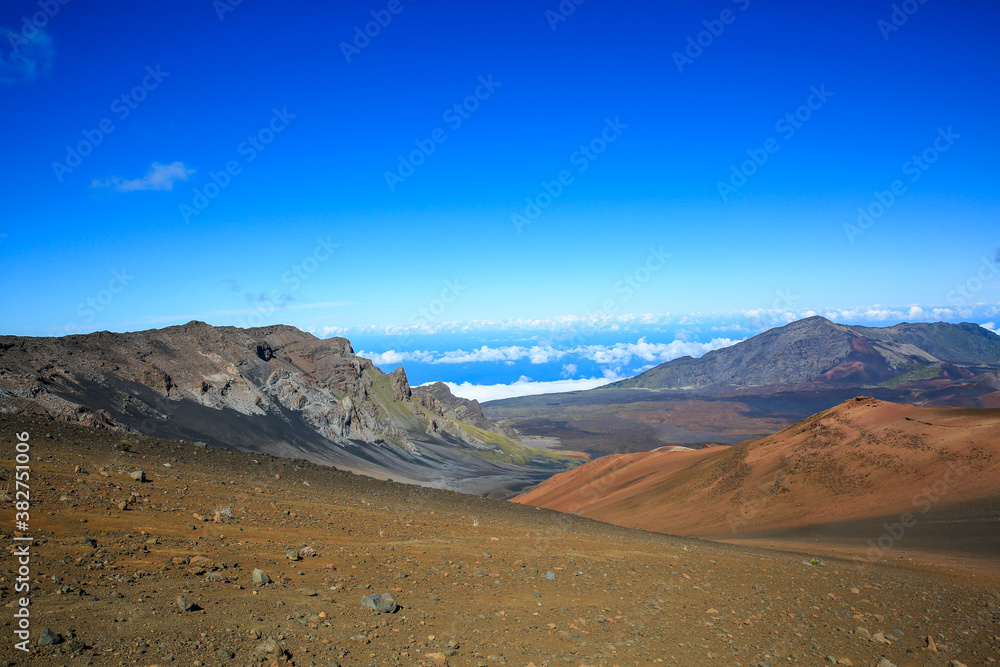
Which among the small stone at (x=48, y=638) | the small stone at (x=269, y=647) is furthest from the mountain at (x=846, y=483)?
the small stone at (x=48, y=638)

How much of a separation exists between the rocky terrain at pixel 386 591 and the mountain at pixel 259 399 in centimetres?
2882

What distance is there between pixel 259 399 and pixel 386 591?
5619cm

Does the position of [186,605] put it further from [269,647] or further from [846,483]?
[846,483]

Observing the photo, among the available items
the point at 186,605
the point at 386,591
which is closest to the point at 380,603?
the point at 386,591

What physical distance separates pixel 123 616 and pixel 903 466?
29.6 meters

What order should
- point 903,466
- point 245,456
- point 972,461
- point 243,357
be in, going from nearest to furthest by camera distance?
1. point 245,456
2. point 972,461
3. point 903,466
4. point 243,357

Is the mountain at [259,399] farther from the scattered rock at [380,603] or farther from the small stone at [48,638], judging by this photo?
the scattered rock at [380,603]

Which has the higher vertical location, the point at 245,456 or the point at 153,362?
the point at 153,362

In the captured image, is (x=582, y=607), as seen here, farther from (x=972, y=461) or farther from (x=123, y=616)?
(x=972, y=461)

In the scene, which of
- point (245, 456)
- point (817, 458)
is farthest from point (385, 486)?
point (817, 458)

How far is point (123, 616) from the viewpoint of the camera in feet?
18.7

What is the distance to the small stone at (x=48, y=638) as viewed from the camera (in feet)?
16.4

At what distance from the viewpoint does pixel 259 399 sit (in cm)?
5831

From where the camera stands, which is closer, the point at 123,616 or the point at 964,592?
the point at 123,616
